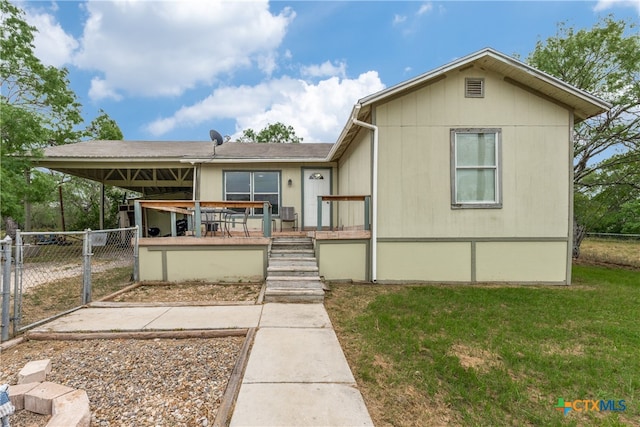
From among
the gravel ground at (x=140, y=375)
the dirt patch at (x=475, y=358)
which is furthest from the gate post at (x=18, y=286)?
the dirt patch at (x=475, y=358)

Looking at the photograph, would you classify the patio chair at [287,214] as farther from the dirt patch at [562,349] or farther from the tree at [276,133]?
the tree at [276,133]

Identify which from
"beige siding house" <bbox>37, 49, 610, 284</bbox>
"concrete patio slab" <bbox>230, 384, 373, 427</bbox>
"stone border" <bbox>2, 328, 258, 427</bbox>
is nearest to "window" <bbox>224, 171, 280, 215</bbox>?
Answer: "beige siding house" <bbox>37, 49, 610, 284</bbox>

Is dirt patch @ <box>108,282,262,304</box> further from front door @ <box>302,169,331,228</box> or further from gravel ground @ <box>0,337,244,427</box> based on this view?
front door @ <box>302,169,331,228</box>

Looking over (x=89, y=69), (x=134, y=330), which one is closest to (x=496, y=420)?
(x=134, y=330)

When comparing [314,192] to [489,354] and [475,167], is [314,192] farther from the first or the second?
[489,354]

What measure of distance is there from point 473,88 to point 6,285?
7659 mm

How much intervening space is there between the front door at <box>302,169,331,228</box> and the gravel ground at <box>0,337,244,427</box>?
229 inches

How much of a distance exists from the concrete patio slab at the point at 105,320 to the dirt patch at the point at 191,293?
0.50 metres

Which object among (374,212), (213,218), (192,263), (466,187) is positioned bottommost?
(192,263)

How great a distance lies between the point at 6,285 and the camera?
293cm

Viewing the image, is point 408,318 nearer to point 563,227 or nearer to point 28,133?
point 563,227

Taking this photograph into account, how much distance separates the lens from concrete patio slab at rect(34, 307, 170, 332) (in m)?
3.34

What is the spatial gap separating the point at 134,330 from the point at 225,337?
1.08 metres

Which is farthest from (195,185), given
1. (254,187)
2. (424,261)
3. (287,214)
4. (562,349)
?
(562,349)
